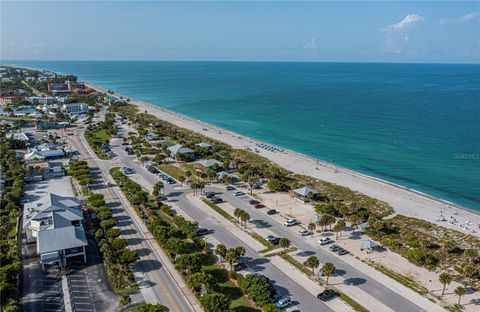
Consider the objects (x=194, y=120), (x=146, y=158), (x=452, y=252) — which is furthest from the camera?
(x=194, y=120)

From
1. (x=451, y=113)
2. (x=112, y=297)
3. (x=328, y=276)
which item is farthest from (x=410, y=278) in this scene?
(x=451, y=113)

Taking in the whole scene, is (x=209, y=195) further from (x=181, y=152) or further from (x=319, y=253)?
(x=181, y=152)

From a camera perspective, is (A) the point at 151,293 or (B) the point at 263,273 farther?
(B) the point at 263,273

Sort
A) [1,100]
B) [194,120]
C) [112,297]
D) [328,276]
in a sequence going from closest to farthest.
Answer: [112,297] → [328,276] → [194,120] → [1,100]

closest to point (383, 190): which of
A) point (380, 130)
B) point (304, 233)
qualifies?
point (304, 233)

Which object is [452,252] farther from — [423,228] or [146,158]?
[146,158]

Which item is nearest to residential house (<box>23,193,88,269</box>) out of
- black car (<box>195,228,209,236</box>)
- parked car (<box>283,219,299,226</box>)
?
black car (<box>195,228,209,236</box>)

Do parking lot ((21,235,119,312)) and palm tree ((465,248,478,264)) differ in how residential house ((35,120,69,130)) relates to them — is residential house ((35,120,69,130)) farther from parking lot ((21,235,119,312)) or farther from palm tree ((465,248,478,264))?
palm tree ((465,248,478,264))

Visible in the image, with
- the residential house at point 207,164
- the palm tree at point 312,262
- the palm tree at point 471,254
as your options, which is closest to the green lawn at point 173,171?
the residential house at point 207,164
